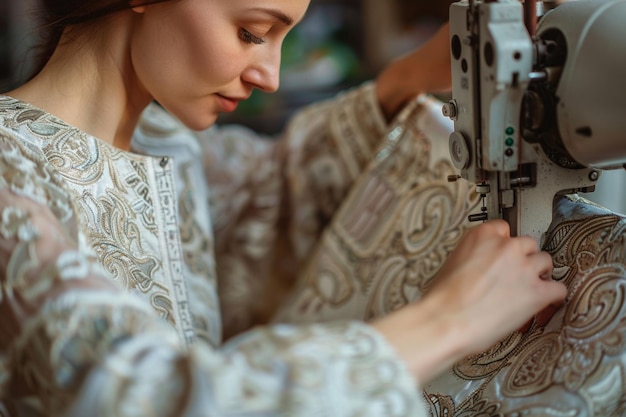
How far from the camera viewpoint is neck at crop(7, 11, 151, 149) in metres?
0.89

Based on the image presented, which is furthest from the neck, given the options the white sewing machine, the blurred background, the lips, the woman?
the blurred background

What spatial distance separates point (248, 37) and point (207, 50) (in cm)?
5

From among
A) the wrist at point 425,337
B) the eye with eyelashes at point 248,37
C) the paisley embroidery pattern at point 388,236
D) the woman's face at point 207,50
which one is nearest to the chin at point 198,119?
the woman's face at point 207,50

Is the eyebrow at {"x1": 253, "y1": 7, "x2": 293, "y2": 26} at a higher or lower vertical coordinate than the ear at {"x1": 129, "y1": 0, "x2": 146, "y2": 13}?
lower

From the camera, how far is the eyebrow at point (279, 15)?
81 cm

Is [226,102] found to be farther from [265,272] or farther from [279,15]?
[265,272]

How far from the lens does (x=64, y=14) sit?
89 centimetres

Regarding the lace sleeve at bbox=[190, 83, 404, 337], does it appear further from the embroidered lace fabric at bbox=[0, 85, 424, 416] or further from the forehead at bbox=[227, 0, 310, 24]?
the forehead at bbox=[227, 0, 310, 24]

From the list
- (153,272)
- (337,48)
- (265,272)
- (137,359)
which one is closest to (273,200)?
(265,272)

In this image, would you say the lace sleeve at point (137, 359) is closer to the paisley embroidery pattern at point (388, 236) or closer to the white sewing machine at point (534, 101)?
the white sewing machine at point (534, 101)

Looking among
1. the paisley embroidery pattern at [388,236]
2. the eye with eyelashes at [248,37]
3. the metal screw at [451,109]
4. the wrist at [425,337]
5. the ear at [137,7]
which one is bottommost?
the paisley embroidery pattern at [388,236]

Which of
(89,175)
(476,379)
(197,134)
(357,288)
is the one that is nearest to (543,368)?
(476,379)

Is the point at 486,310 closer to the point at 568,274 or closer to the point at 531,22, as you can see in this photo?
the point at 568,274

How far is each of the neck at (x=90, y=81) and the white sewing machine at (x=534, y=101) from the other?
0.39 metres
